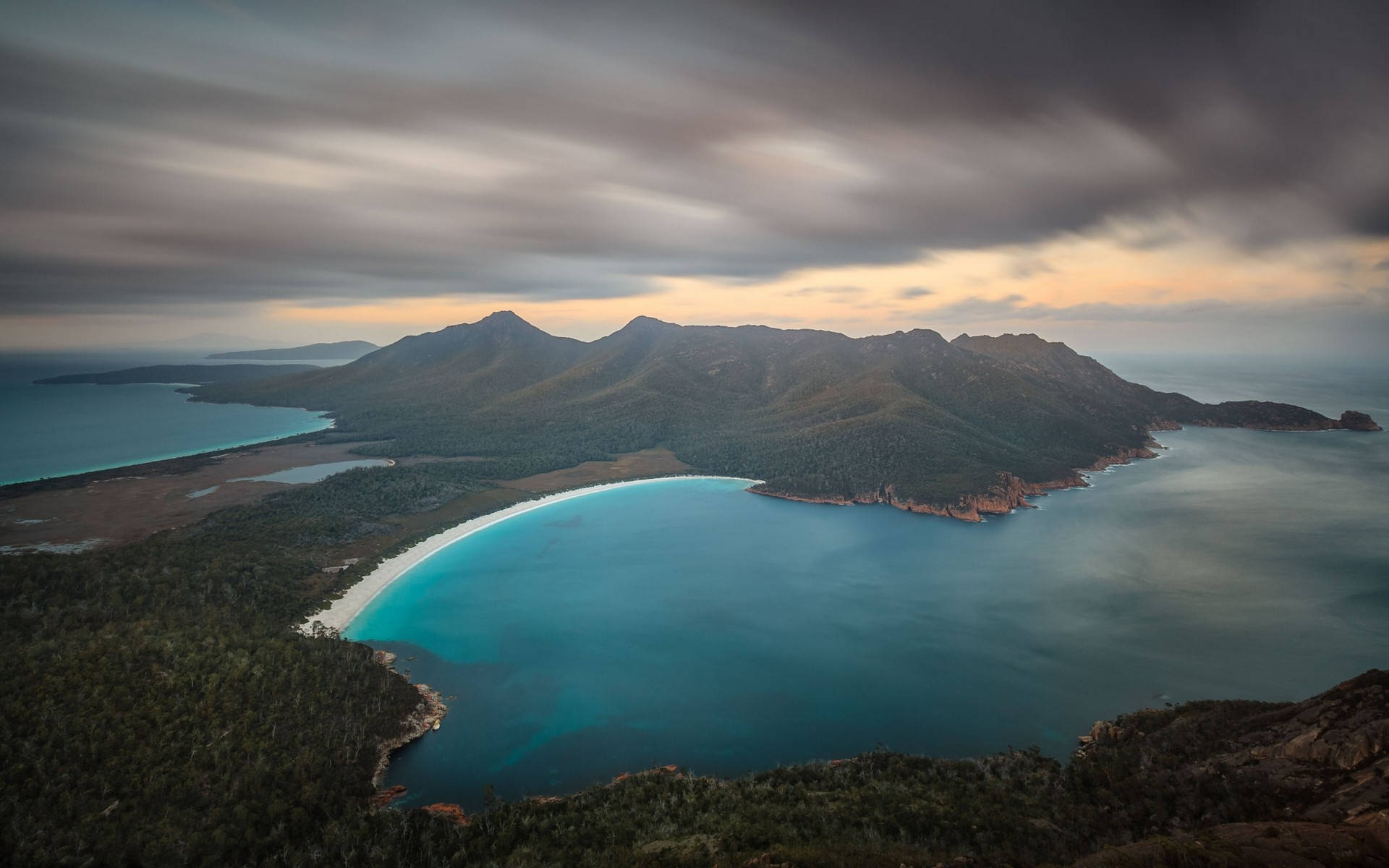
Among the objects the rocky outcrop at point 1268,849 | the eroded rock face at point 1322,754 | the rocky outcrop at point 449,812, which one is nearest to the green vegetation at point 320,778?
the eroded rock face at point 1322,754

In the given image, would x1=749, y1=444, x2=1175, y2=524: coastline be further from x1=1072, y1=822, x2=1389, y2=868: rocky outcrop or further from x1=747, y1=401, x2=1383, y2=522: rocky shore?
x1=1072, y1=822, x2=1389, y2=868: rocky outcrop

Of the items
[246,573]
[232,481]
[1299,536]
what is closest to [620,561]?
[246,573]

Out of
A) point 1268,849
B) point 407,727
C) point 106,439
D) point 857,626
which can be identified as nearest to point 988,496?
point 857,626

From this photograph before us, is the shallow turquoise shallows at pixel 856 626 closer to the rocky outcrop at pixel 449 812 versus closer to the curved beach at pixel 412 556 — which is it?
the rocky outcrop at pixel 449 812

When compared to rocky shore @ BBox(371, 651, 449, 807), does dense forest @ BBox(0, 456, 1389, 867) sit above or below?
above

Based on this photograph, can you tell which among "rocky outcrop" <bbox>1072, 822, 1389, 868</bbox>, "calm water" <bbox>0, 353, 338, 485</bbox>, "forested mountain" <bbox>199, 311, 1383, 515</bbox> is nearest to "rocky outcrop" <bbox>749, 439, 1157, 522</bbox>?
"forested mountain" <bbox>199, 311, 1383, 515</bbox>

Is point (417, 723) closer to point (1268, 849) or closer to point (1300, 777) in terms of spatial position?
point (1268, 849)

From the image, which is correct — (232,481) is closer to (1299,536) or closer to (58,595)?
(58,595)
